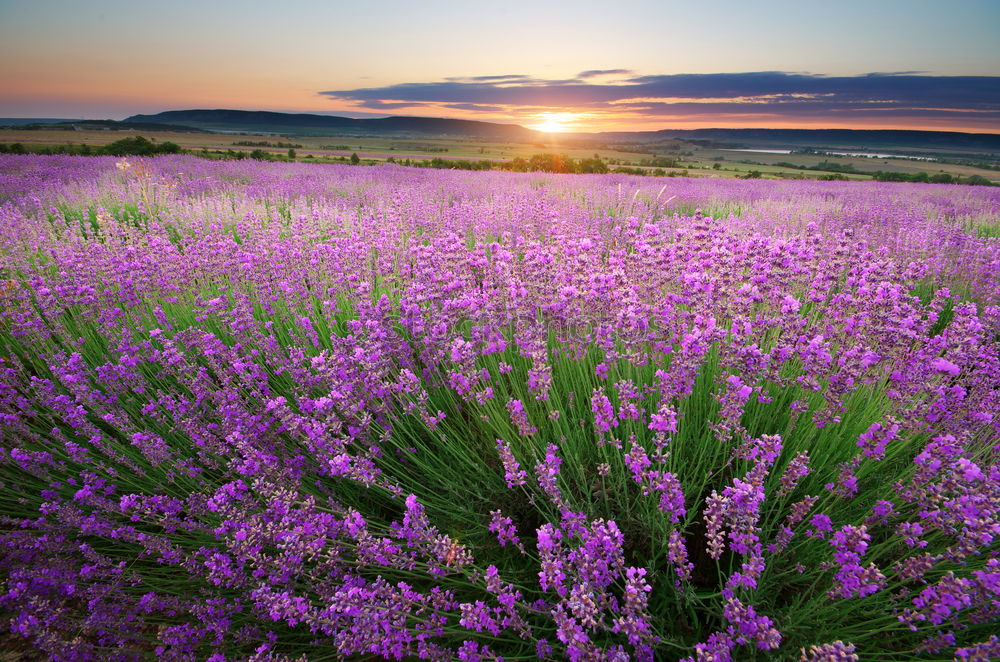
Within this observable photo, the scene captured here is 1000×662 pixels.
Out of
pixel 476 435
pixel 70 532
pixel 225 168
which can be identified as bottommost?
pixel 70 532

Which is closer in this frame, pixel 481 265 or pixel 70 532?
pixel 70 532

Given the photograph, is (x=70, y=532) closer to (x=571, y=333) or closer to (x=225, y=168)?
(x=571, y=333)

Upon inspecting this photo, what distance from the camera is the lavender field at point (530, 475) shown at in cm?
145

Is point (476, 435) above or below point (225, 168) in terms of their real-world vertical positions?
below

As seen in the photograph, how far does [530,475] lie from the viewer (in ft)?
7.20

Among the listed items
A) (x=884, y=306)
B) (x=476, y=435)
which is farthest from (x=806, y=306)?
(x=476, y=435)

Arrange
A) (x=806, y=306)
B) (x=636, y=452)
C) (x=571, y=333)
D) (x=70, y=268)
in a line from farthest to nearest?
(x=70, y=268) < (x=806, y=306) < (x=571, y=333) < (x=636, y=452)

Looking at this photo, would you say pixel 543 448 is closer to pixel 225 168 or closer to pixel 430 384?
pixel 430 384

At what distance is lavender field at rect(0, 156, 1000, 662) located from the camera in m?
1.45

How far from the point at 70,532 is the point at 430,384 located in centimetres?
197

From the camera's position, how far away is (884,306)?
7.13 ft

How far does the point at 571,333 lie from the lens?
2.56 metres

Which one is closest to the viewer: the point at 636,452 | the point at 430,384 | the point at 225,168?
the point at 636,452

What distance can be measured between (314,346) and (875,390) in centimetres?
334
